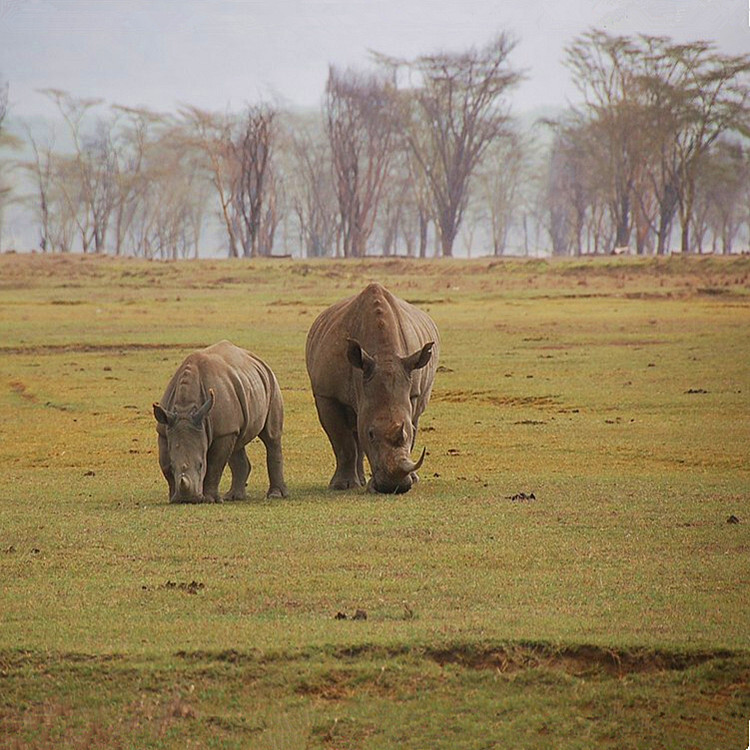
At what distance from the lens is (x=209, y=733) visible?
6.68m

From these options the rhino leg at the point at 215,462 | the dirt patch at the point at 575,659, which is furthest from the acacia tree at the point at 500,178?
the dirt patch at the point at 575,659

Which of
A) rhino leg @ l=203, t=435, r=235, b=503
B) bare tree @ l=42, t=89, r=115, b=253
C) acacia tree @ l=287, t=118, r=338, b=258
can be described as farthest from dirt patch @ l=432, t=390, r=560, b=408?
acacia tree @ l=287, t=118, r=338, b=258

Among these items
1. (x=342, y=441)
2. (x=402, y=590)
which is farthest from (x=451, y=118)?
(x=402, y=590)

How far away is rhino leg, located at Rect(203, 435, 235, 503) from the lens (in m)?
12.5

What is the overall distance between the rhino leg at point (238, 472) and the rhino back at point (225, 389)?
315 millimetres

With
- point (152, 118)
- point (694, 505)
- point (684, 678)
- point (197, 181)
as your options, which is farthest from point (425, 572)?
point (197, 181)

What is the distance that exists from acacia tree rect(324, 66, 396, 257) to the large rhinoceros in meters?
52.6

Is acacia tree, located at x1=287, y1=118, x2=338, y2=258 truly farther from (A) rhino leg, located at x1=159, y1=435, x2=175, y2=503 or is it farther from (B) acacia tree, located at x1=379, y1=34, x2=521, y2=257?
(A) rhino leg, located at x1=159, y1=435, x2=175, y2=503

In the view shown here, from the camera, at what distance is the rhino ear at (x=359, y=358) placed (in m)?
12.5

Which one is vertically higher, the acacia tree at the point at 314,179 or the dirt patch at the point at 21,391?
the acacia tree at the point at 314,179

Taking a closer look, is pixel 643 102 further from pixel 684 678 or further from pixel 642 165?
pixel 684 678

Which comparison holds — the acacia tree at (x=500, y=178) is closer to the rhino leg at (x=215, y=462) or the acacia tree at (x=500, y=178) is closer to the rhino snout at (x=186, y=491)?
the rhino leg at (x=215, y=462)

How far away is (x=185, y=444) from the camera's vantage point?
39.3 feet

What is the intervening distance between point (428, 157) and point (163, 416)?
62537 mm
